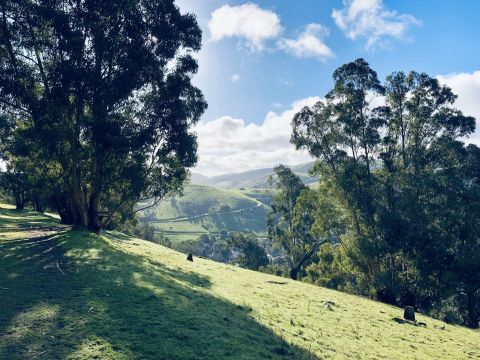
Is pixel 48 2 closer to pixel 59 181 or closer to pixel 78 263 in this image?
pixel 59 181

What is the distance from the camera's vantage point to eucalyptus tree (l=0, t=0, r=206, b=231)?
2498 centimetres

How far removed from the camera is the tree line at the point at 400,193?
30.8 meters

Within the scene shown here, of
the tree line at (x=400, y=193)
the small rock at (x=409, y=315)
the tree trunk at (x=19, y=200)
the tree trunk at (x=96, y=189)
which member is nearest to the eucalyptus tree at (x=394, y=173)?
the tree line at (x=400, y=193)

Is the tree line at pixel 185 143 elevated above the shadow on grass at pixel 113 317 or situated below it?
above

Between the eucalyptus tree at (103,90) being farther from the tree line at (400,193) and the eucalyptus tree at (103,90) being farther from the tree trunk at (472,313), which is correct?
the tree trunk at (472,313)

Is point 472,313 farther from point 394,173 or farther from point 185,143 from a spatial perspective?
point 185,143

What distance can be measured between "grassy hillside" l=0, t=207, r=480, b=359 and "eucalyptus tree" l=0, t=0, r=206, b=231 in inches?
354

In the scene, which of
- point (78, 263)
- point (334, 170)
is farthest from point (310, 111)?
point (78, 263)

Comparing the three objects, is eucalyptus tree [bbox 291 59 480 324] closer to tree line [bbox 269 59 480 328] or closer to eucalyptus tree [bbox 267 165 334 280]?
tree line [bbox 269 59 480 328]

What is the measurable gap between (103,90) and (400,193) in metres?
28.6

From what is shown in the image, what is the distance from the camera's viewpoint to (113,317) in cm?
1104

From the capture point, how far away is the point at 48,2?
81.5 ft

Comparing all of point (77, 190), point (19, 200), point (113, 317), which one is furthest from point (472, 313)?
point (19, 200)

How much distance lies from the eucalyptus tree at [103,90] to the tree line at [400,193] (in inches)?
596
